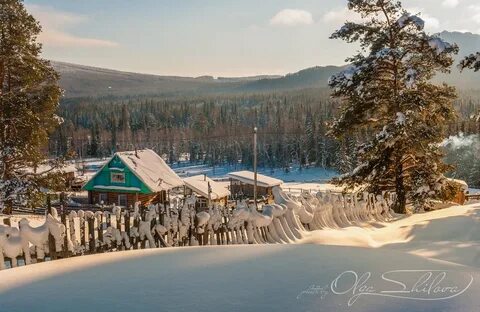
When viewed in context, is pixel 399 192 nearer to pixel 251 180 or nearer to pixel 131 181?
pixel 131 181

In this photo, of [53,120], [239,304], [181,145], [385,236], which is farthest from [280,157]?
[239,304]

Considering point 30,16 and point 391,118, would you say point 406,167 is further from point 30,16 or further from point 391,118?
point 30,16

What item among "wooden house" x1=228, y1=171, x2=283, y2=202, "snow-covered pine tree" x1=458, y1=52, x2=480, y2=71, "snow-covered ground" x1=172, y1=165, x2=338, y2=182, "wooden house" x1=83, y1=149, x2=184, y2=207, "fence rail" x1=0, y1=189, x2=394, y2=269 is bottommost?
"snow-covered ground" x1=172, y1=165, x2=338, y2=182

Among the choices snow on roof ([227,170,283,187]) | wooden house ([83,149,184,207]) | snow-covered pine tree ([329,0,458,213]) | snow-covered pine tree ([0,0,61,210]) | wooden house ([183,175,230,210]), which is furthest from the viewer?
snow on roof ([227,170,283,187])

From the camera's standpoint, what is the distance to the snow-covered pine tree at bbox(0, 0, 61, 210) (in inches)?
795

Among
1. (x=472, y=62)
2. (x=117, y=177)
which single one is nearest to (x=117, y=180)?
(x=117, y=177)

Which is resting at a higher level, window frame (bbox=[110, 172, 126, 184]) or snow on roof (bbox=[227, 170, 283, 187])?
window frame (bbox=[110, 172, 126, 184])

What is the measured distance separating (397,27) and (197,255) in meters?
14.0

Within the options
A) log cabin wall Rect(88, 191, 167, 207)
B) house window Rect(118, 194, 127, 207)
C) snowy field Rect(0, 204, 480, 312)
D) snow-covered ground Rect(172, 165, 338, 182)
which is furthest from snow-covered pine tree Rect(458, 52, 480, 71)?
snow-covered ground Rect(172, 165, 338, 182)

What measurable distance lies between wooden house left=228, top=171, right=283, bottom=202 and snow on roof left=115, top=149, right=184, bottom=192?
1584 cm

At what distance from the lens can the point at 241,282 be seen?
5.51m

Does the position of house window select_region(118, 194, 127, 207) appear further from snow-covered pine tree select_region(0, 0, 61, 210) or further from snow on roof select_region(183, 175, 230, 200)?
snow-covered pine tree select_region(0, 0, 61, 210)

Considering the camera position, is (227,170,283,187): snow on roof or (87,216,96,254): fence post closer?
(87,216,96,254): fence post

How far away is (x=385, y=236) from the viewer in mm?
11773
